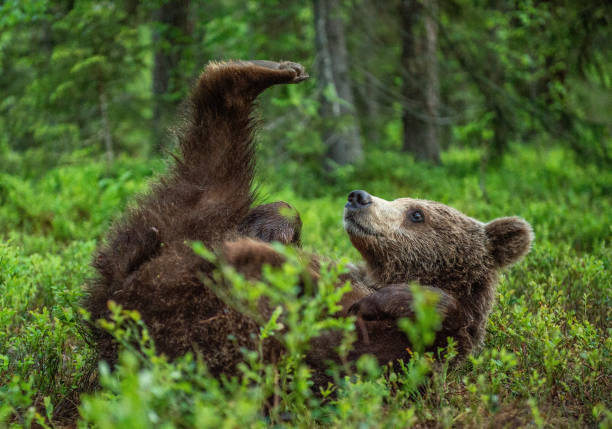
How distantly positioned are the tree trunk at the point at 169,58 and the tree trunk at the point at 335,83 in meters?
2.07

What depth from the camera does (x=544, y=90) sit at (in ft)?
35.2

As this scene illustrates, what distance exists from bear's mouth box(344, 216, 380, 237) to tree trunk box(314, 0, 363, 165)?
460cm

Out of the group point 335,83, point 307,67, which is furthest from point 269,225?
point 335,83

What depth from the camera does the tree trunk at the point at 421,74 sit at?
10664mm

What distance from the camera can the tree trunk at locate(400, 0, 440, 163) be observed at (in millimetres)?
10664

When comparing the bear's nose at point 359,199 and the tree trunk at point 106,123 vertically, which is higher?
the bear's nose at point 359,199

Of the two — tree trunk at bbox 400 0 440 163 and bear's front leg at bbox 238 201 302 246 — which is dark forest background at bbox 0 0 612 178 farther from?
bear's front leg at bbox 238 201 302 246

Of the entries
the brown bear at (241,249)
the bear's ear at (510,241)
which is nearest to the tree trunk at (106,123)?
the brown bear at (241,249)

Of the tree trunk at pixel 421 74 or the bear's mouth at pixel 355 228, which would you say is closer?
the bear's mouth at pixel 355 228

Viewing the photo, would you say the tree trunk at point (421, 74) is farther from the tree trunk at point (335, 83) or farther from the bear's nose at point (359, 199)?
the bear's nose at point (359, 199)

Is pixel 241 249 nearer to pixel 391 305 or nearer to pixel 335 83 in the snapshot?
pixel 391 305

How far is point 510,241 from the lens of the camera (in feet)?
11.4

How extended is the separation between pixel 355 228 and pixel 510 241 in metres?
1.01

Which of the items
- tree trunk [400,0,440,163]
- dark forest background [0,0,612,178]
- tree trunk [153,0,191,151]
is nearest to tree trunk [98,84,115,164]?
dark forest background [0,0,612,178]
